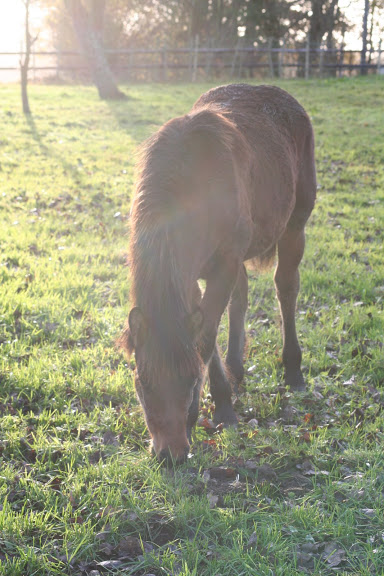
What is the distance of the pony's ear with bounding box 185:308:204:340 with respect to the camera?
3.01 metres

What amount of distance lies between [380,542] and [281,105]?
3557 millimetres

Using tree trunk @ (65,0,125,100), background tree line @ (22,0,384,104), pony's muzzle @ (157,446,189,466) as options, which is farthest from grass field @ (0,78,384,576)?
background tree line @ (22,0,384,104)

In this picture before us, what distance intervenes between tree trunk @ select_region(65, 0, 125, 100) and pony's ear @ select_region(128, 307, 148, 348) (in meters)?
21.3

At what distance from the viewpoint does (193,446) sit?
3.87 m

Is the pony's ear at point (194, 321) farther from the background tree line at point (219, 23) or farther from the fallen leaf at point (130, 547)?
the background tree line at point (219, 23)

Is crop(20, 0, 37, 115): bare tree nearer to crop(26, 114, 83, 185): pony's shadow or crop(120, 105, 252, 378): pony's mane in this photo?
crop(26, 114, 83, 185): pony's shadow

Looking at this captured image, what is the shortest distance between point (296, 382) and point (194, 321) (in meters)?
2.17

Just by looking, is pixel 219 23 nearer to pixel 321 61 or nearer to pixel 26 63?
pixel 321 61

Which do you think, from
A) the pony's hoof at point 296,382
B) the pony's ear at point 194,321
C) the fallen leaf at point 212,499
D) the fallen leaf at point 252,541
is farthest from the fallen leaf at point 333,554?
the pony's hoof at point 296,382

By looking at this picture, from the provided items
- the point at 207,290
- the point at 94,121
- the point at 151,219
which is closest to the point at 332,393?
the point at 207,290

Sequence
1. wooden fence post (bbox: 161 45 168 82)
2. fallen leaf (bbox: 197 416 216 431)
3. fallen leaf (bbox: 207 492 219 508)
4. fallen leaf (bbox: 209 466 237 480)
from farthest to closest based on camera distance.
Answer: wooden fence post (bbox: 161 45 168 82)
fallen leaf (bbox: 197 416 216 431)
fallen leaf (bbox: 209 466 237 480)
fallen leaf (bbox: 207 492 219 508)

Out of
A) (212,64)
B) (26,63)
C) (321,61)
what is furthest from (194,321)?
(321,61)

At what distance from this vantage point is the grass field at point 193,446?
2973mm

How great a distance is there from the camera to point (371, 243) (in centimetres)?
854
